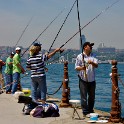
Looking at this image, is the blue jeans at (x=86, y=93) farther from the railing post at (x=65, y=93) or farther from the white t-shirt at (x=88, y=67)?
the railing post at (x=65, y=93)

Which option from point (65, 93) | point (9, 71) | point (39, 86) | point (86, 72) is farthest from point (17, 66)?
point (86, 72)

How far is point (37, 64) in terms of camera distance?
9.73 meters

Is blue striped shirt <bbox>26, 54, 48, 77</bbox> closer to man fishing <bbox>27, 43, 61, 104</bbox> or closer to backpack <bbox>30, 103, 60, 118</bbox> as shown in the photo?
man fishing <bbox>27, 43, 61, 104</bbox>

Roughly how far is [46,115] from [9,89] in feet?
18.4

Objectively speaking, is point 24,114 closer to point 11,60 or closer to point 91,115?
point 91,115

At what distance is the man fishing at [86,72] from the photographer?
30.0ft

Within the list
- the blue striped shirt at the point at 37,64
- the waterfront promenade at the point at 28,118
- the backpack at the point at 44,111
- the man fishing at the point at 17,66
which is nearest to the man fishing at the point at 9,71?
the man fishing at the point at 17,66

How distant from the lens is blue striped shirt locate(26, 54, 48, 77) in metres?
9.66

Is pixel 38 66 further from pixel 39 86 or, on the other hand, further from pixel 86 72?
pixel 86 72

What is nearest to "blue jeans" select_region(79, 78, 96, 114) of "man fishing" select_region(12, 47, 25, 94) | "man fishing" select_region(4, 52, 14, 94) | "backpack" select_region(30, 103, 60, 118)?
"backpack" select_region(30, 103, 60, 118)

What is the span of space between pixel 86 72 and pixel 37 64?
1.34 metres

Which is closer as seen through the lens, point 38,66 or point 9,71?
point 38,66

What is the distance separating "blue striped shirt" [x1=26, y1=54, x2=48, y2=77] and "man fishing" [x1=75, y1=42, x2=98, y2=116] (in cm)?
94

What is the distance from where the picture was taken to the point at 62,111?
32.6ft
